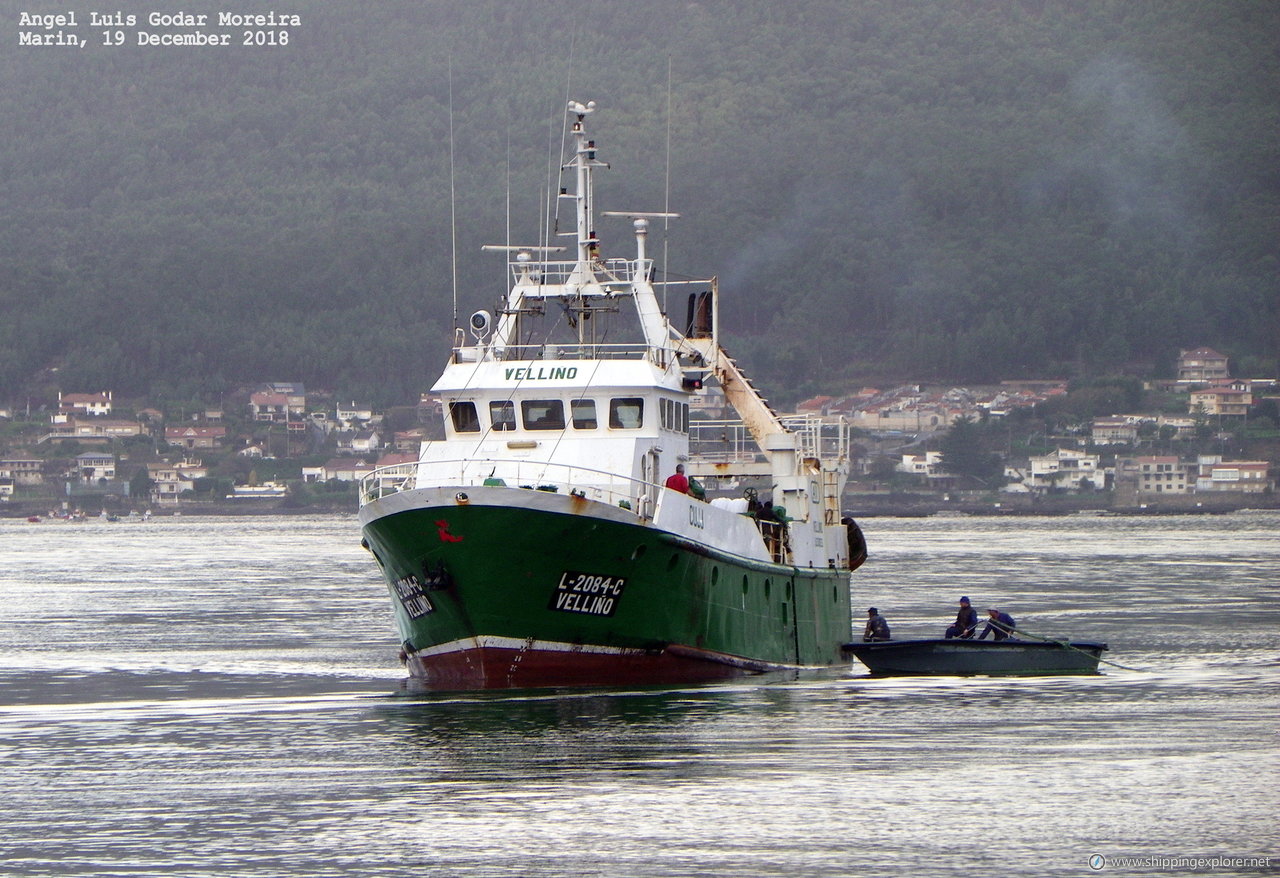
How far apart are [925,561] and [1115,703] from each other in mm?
78891

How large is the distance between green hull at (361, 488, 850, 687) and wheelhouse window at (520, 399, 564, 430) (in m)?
3.57

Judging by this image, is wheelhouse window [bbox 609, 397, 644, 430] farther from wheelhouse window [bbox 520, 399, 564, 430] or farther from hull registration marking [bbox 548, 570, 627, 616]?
hull registration marking [bbox 548, 570, 627, 616]

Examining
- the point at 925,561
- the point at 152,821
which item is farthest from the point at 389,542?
the point at 925,561

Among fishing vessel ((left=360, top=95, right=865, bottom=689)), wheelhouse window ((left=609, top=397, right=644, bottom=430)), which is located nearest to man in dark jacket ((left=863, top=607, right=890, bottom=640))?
fishing vessel ((left=360, top=95, right=865, bottom=689))

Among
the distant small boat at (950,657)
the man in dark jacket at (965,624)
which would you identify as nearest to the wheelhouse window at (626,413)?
the distant small boat at (950,657)

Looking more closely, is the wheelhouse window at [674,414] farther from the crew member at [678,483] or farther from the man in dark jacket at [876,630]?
the man in dark jacket at [876,630]

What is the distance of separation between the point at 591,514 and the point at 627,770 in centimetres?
591

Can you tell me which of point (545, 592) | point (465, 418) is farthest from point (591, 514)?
point (465, 418)

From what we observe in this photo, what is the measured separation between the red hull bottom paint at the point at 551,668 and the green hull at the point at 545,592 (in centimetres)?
2

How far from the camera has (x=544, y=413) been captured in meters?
36.3

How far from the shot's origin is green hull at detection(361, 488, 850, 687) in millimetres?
32188

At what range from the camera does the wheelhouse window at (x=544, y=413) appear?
36.2 metres

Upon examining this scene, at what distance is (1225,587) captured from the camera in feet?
270

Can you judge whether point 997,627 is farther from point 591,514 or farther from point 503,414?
point 591,514
